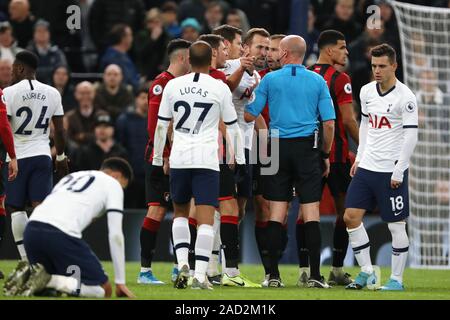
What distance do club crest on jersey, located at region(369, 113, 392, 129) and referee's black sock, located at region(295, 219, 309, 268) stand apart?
1.55 metres

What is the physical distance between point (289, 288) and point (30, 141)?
3.32 metres

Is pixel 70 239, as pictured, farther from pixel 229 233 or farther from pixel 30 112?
pixel 30 112

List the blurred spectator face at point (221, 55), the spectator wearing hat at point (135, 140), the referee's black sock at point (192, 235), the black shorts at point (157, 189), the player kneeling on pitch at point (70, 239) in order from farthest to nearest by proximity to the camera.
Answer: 1. the spectator wearing hat at point (135, 140)
2. the referee's black sock at point (192, 235)
3. the black shorts at point (157, 189)
4. the blurred spectator face at point (221, 55)
5. the player kneeling on pitch at point (70, 239)

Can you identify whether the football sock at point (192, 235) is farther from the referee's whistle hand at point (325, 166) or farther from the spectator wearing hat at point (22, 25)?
the spectator wearing hat at point (22, 25)

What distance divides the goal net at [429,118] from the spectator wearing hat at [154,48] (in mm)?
4480

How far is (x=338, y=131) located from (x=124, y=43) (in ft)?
26.5

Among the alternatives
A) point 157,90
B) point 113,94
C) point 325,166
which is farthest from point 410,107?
point 113,94

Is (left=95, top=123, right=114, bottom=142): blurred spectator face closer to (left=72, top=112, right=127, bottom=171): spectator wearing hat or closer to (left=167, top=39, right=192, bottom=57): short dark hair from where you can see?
(left=72, top=112, right=127, bottom=171): spectator wearing hat

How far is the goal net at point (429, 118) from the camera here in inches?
711

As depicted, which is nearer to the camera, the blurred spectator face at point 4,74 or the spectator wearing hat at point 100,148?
the blurred spectator face at point 4,74

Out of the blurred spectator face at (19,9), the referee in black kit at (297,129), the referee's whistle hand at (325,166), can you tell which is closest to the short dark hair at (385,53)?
the referee in black kit at (297,129)

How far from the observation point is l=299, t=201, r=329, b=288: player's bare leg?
12039 mm

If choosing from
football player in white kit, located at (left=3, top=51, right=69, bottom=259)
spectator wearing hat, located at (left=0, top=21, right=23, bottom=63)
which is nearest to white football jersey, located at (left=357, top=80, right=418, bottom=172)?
football player in white kit, located at (left=3, top=51, right=69, bottom=259)
